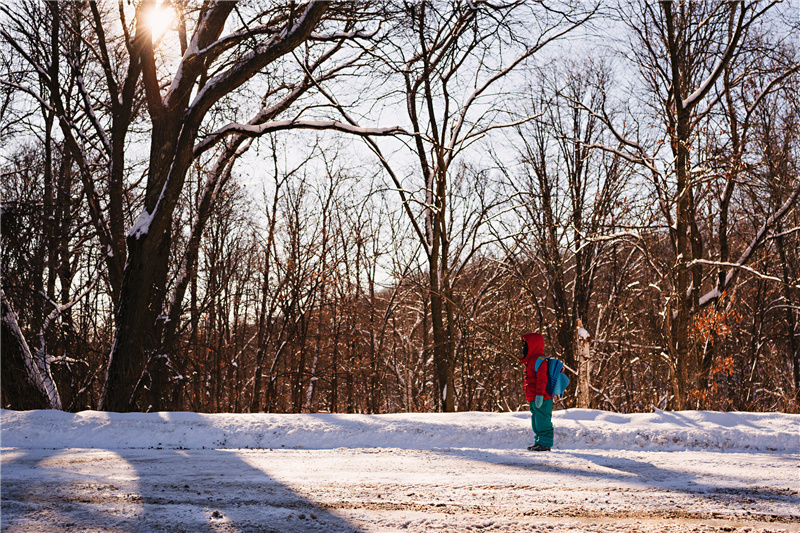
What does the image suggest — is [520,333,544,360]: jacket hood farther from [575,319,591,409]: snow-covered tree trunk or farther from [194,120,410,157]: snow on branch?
[194,120,410,157]: snow on branch

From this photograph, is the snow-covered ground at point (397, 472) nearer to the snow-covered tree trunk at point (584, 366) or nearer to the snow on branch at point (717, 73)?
the snow-covered tree trunk at point (584, 366)

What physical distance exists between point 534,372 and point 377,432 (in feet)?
6.63

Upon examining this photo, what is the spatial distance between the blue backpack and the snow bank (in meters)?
0.66

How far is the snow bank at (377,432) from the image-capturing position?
23.8ft

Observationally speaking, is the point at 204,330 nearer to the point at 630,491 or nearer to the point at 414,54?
the point at 414,54

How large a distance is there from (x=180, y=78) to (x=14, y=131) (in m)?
10.7

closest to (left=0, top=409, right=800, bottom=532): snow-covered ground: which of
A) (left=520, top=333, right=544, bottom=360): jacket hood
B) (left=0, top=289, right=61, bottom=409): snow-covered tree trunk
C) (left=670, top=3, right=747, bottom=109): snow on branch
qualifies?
(left=520, top=333, right=544, bottom=360): jacket hood

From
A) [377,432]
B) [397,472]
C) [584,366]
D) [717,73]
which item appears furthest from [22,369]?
[717,73]

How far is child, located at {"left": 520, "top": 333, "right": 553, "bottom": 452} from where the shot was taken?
7.10m

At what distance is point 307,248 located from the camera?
20312mm

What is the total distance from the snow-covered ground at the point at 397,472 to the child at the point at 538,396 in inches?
10.1

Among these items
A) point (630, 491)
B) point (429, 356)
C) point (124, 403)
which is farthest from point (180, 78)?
point (429, 356)

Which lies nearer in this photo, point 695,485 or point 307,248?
point 695,485

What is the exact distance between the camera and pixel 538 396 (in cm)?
718
